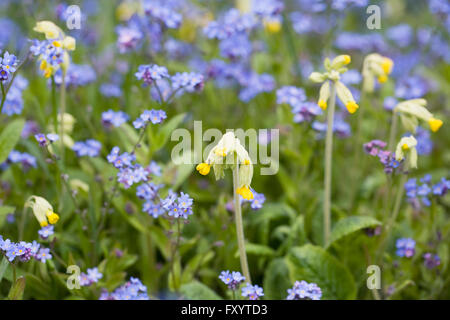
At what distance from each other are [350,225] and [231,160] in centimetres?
71

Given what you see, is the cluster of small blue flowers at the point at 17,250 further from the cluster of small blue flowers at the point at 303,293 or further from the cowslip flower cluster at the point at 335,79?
the cowslip flower cluster at the point at 335,79

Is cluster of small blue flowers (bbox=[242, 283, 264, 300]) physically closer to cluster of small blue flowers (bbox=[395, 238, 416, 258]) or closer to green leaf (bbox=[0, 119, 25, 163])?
cluster of small blue flowers (bbox=[395, 238, 416, 258])

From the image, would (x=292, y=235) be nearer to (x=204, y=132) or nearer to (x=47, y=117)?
(x=204, y=132)

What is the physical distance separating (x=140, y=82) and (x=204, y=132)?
21.6 inches

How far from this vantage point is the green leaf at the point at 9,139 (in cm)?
230

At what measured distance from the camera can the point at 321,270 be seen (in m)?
2.28

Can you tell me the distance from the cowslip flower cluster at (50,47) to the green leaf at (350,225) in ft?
4.44

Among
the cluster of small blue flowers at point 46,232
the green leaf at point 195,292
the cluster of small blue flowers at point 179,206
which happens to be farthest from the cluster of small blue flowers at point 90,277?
the cluster of small blue flowers at point 179,206

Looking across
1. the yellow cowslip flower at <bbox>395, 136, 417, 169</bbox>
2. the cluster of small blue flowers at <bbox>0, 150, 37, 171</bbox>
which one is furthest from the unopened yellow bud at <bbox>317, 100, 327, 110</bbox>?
the cluster of small blue flowers at <bbox>0, 150, 37, 171</bbox>

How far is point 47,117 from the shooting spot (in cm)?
294

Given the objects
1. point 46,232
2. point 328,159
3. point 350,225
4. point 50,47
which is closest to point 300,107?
point 328,159

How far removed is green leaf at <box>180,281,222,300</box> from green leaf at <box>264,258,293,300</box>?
322 millimetres

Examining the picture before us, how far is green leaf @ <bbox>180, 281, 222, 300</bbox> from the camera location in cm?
213

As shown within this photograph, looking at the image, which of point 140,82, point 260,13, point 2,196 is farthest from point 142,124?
point 260,13
